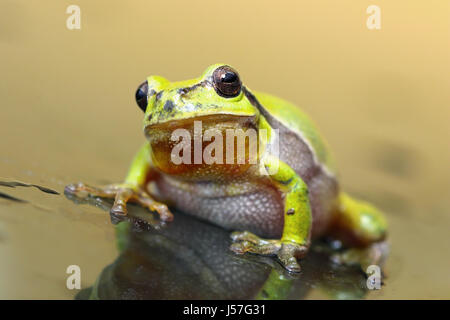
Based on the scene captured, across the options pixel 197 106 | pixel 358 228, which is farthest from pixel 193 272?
pixel 358 228

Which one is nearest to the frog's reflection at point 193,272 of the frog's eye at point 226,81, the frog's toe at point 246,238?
the frog's toe at point 246,238

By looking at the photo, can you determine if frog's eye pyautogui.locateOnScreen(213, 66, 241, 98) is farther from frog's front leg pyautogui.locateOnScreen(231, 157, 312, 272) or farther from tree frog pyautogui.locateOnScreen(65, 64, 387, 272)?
frog's front leg pyautogui.locateOnScreen(231, 157, 312, 272)

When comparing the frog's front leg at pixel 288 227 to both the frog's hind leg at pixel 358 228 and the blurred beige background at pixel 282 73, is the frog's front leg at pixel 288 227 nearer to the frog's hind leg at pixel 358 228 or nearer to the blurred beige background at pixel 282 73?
the frog's hind leg at pixel 358 228

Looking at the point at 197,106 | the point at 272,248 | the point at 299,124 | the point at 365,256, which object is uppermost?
the point at 197,106

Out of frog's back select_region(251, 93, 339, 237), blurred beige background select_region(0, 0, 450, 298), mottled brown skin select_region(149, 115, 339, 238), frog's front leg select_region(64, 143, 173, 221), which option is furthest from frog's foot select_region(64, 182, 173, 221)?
blurred beige background select_region(0, 0, 450, 298)

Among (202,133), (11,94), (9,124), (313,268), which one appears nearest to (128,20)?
(11,94)

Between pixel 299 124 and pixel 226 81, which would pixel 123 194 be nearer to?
pixel 226 81
